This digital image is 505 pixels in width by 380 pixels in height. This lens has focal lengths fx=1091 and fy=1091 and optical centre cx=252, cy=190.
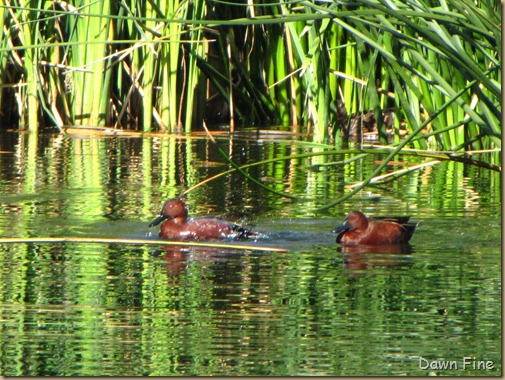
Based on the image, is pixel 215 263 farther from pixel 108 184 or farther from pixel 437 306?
pixel 108 184

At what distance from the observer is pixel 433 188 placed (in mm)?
7695

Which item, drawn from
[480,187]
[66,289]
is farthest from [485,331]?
[480,187]

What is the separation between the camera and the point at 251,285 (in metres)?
4.72

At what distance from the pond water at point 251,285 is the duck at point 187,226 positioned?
0.13 m

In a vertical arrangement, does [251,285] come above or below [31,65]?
below

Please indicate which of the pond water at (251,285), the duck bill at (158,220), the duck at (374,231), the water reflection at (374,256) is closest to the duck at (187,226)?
the duck bill at (158,220)

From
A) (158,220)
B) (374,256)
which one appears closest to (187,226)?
(158,220)

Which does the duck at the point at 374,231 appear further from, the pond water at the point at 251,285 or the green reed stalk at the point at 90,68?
the green reed stalk at the point at 90,68

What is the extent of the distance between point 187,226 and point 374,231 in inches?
42.7

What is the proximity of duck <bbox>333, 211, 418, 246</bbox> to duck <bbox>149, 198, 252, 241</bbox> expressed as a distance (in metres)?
0.54

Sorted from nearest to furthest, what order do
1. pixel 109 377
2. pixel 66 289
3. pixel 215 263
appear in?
pixel 109 377, pixel 66 289, pixel 215 263

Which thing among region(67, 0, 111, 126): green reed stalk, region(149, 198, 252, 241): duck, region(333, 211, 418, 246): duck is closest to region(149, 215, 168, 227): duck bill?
region(149, 198, 252, 241): duck

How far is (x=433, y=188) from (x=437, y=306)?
3.44 metres

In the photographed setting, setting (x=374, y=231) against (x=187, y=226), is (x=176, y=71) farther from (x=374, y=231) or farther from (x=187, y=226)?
(x=374, y=231)
